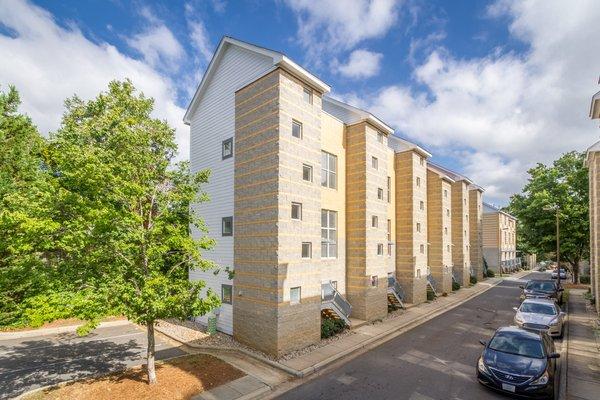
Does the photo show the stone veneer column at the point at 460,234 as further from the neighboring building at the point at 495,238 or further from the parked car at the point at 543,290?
the neighboring building at the point at 495,238

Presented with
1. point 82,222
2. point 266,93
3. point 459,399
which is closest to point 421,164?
point 266,93

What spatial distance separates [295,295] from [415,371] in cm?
568

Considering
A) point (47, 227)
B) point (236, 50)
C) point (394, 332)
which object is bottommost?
point (394, 332)

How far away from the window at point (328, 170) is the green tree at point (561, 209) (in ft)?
83.5

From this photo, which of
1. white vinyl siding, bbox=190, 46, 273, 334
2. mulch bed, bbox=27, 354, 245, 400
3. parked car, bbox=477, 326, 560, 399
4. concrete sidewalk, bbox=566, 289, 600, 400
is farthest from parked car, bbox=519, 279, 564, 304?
mulch bed, bbox=27, 354, 245, 400

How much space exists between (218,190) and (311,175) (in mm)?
5666

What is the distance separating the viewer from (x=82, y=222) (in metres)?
8.95

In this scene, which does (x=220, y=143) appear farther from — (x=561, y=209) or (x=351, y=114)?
(x=561, y=209)

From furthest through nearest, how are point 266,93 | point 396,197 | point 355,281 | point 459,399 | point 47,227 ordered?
point 396,197 → point 355,281 → point 266,93 → point 459,399 → point 47,227

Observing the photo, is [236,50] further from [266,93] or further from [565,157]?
[565,157]

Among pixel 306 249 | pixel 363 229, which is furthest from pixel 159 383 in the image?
pixel 363 229

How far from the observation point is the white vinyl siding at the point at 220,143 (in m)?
16.5

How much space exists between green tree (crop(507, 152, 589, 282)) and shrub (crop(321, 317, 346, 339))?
89.8 ft

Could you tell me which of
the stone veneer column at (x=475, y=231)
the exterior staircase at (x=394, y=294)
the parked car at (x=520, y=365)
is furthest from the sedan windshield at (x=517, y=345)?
the stone veneer column at (x=475, y=231)
